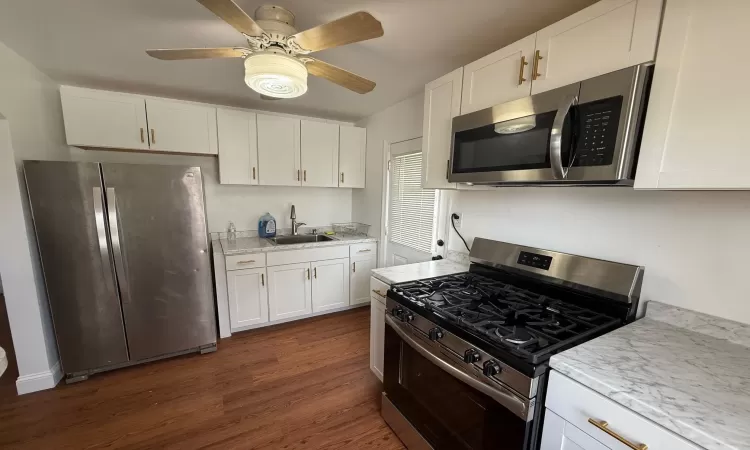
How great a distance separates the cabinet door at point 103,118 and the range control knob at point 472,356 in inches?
121

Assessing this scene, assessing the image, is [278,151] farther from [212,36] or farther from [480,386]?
[480,386]

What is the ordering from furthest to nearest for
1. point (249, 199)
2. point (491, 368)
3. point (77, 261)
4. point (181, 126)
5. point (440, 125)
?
point (249, 199), point (181, 126), point (77, 261), point (440, 125), point (491, 368)

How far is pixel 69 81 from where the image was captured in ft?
7.54

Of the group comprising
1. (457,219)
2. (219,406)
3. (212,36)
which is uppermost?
(212,36)

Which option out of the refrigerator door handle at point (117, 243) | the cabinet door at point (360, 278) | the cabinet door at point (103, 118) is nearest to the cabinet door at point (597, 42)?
the cabinet door at point (360, 278)

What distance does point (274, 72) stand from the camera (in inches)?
50.3

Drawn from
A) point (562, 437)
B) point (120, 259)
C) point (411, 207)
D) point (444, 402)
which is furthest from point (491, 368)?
point (120, 259)

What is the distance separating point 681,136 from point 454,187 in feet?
3.36

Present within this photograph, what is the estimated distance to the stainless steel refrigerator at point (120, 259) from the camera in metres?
1.96

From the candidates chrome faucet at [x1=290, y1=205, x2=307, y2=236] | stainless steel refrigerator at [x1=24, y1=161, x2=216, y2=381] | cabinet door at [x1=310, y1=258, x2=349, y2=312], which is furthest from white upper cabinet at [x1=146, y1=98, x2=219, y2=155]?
cabinet door at [x1=310, y1=258, x2=349, y2=312]

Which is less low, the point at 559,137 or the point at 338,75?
the point at 338,75

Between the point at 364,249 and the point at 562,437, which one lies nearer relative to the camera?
the point at 562,437

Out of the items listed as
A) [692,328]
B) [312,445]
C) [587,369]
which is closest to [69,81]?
[312,445]

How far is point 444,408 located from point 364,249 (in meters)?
2.13
